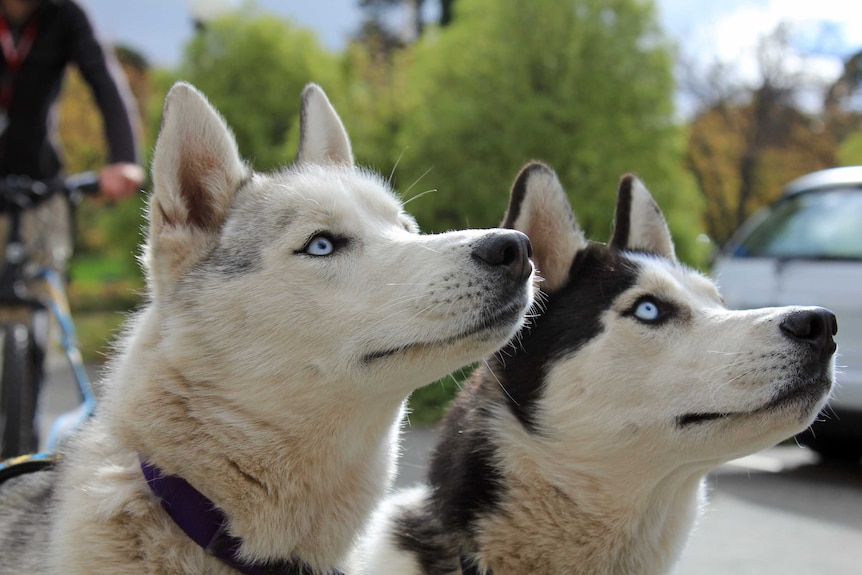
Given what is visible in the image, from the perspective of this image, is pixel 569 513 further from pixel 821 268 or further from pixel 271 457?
pixel 821 268

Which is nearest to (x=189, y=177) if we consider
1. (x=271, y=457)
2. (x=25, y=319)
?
(x=271, y=457)

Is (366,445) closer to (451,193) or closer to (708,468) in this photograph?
(708,468)

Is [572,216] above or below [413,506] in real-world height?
above

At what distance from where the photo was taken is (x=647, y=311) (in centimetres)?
279

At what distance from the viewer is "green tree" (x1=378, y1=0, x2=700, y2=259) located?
8.23 metres

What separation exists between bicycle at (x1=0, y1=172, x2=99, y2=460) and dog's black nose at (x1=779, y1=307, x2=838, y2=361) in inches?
122

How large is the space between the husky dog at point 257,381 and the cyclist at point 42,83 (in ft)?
6.68

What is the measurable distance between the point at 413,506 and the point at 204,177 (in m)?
1.34

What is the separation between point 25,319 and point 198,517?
267 cm

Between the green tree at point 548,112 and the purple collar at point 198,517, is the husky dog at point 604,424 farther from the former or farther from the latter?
the green tree at point 548,112

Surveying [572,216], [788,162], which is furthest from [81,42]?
[788,162]

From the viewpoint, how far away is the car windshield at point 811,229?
6.73 m

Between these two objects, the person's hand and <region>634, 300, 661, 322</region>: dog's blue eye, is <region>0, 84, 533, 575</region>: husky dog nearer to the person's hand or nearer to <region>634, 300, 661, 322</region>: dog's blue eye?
<region>634, 300, 661, 322</region>: dog's blue eye

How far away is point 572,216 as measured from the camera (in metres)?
3.09
